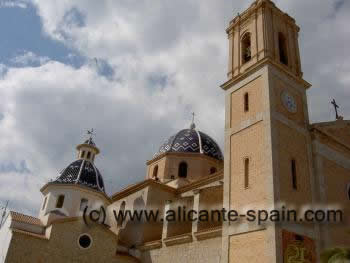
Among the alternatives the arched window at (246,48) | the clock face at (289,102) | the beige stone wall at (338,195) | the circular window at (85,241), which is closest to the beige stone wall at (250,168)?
the clock face at (289,102)

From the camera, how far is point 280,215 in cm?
1351

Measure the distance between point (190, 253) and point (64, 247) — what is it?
580cm

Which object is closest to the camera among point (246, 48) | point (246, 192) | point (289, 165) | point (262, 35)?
point (246, 192)

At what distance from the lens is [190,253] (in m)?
16.5

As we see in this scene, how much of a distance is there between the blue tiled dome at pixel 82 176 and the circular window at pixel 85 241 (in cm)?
447

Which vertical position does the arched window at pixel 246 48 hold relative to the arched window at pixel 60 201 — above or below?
above

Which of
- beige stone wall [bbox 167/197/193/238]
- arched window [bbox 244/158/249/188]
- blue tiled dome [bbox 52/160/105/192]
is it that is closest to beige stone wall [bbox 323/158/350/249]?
arched window [bbox 244/158/249/188]

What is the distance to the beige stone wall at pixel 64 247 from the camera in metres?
16.8

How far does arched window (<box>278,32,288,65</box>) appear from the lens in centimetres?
1885

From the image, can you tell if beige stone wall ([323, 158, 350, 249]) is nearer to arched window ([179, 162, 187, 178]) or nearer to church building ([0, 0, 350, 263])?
church building ([0, 0, 350, 263])

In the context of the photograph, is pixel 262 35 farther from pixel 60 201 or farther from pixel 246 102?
pixel 60 201

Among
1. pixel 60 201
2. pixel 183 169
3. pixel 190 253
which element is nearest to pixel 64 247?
pixel 60 201

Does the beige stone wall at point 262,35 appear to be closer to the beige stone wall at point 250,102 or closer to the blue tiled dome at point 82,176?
the beige stone wall at point 250,102

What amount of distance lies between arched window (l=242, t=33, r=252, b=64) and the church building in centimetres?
5
